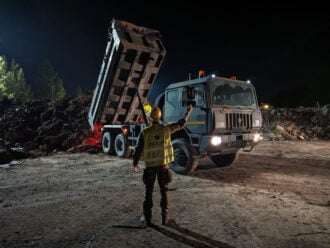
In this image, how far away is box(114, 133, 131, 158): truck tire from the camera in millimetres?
10406

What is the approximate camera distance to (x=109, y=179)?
716 cm

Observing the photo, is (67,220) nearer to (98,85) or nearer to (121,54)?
(121,54)

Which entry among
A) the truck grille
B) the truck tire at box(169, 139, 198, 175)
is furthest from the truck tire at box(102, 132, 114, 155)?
the truck grille

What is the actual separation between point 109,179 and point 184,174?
1954 mm

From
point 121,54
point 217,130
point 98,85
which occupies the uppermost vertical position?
point 121,54

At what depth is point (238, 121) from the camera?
718 cm

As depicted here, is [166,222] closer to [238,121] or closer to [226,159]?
[238,121]

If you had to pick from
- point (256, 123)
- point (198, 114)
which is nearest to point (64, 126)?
point (198, 114)

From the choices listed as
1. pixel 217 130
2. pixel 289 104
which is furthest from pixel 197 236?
pixel 289 104

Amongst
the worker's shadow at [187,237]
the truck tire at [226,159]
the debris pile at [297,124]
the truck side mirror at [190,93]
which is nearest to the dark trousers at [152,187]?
the worker's shadow at [187,237]

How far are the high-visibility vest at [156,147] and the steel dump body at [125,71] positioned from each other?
5.30 metres

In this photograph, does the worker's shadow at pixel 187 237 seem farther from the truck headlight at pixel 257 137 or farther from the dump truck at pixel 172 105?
the truck headlight at pixel 257 137

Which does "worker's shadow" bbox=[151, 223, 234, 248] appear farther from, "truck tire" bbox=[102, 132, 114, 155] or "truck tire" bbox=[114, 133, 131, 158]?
"truck tire" bbox=[102, 132, 114, 155]

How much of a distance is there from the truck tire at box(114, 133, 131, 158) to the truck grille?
461 cm
